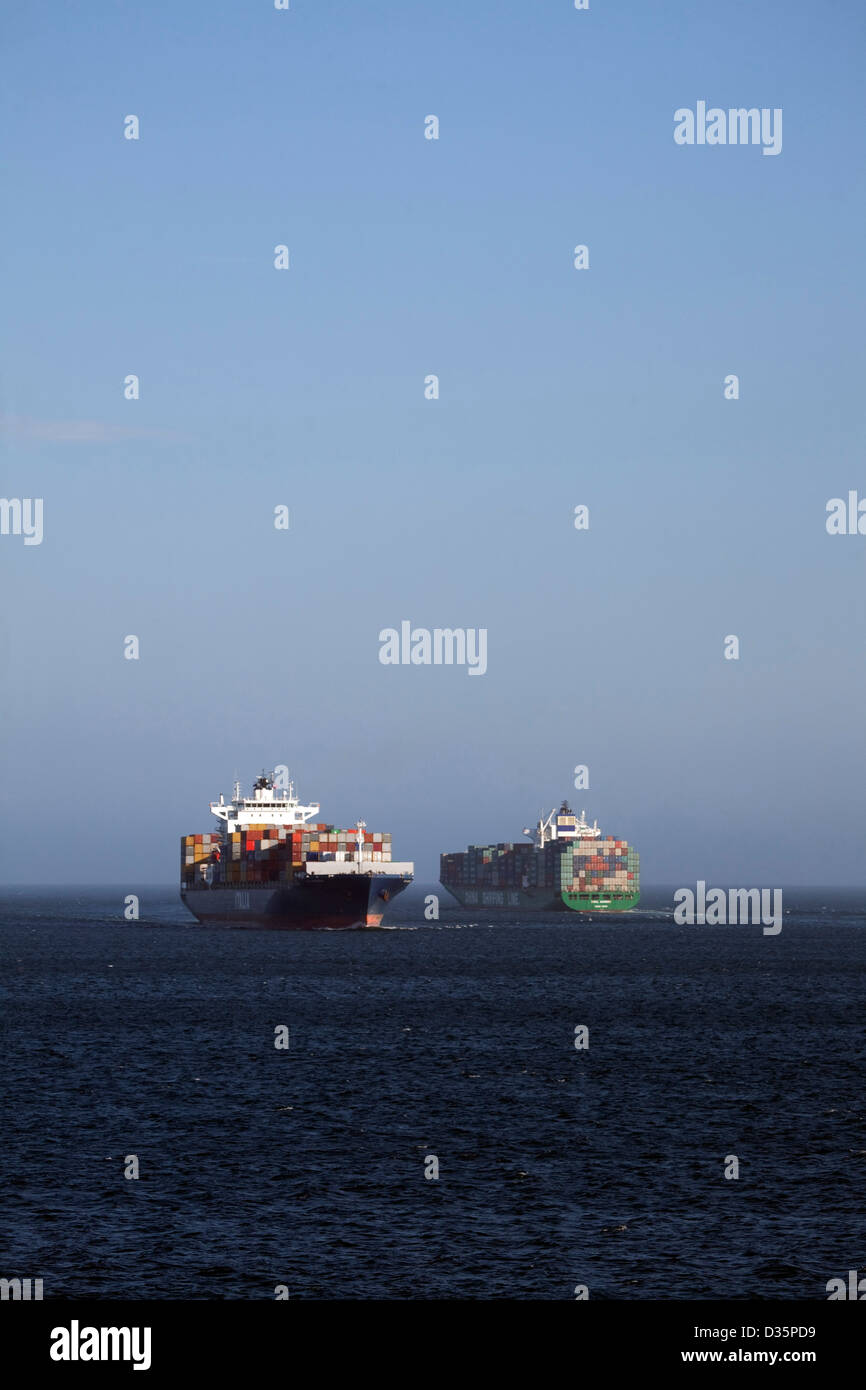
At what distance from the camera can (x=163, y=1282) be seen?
30.0m

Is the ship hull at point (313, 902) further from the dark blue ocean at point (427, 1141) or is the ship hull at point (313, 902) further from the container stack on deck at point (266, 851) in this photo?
the dark blue ocean at point (427, 1141)

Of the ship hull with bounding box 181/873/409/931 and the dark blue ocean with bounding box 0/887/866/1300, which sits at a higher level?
the ship hull with bounding box 181/873/409/931

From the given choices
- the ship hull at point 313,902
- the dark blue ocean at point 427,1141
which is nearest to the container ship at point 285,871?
the ship hull at point 313,902

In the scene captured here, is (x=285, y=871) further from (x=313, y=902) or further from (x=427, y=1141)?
(x=427, y=1141)

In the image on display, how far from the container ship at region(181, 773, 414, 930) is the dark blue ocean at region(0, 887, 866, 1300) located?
55.3 m

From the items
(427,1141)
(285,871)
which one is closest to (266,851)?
(285,871)

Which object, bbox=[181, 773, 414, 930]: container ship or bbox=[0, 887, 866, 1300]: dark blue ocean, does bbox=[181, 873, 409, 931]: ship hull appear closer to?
bbox=[181, 773, 414, 930]: container ship

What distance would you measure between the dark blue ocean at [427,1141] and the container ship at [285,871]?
5534 cm

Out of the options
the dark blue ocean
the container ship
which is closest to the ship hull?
the container ship

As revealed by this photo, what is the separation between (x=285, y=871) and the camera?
15750 centimetres

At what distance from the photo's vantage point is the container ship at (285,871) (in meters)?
153

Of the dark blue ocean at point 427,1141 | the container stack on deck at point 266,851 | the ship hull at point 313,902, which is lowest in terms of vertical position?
the dark blue ocean at point 427,1141

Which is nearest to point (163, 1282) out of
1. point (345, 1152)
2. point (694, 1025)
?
point (345, 1152)

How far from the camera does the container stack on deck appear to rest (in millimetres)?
154625
